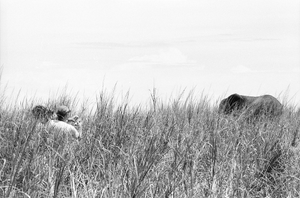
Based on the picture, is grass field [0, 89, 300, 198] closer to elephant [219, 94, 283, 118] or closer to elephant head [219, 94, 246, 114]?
elephant [219, 94, 283, 118]

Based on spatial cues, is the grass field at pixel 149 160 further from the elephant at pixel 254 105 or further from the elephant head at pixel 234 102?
the elephant head at pixel 234 102

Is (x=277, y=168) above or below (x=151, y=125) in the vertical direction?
below


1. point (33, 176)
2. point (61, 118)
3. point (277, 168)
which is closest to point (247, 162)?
point (277, 168)

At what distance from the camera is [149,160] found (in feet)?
12.6

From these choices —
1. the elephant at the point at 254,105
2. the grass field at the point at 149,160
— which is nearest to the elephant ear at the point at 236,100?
the elephant at the point at 254,105

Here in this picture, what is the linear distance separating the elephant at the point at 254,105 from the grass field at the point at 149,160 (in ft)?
7.64

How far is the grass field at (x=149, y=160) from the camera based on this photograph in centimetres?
397

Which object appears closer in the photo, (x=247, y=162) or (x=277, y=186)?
(x=277, y=186)

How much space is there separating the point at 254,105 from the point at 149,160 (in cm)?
591

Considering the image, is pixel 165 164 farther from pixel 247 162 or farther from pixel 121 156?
pixel 247 162

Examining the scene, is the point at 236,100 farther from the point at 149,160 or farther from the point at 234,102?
the point at 149,160

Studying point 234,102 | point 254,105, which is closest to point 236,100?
point 234,102

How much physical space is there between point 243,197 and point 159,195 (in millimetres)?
1091

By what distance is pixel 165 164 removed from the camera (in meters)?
4.97
